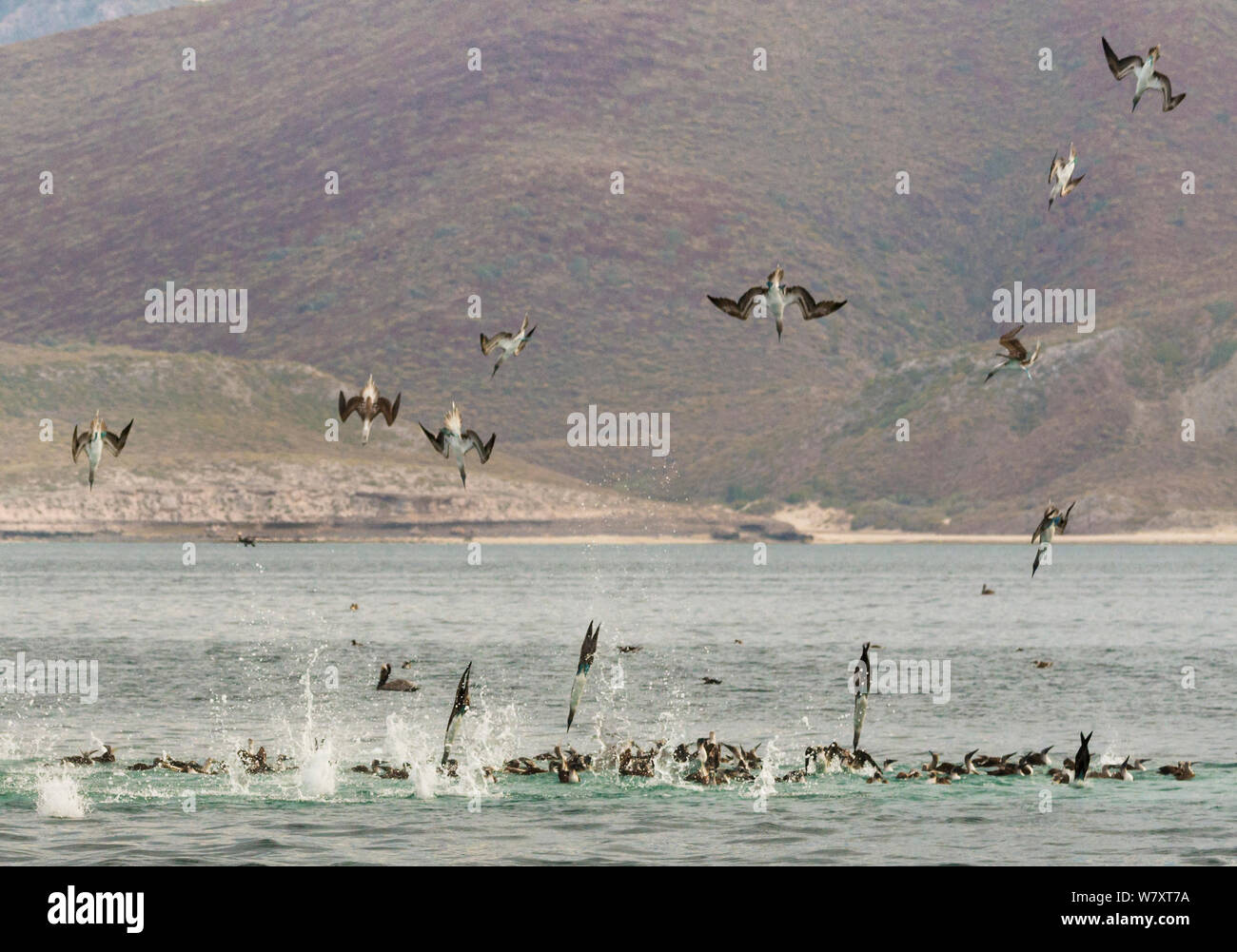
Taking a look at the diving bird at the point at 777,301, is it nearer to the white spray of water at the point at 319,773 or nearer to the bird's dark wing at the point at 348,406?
the bird's dark wing at the point at 348,406

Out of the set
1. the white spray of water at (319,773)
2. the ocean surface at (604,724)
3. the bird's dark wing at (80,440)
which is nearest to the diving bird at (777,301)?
the bird's dark wing at (80,440)

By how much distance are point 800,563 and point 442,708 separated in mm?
136094

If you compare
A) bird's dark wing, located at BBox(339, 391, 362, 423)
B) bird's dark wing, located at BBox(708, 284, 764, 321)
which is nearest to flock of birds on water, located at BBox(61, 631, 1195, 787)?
bird's dark wing, located at BBox(339, 391, 362, 423)

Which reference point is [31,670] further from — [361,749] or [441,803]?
[441,803]

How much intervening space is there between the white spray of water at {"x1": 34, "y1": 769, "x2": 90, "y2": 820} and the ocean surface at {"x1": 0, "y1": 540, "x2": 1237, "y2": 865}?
65 mm

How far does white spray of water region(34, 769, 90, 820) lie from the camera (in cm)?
2988

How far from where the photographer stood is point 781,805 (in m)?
31.3

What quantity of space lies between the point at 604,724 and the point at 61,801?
18.4 meters

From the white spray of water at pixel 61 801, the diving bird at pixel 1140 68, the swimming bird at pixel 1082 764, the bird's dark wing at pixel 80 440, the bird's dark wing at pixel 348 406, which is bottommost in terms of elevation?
the white spray of water at pixel 61 801

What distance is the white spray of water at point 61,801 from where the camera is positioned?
98.0ft

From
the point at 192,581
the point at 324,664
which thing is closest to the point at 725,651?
the point at 324,664

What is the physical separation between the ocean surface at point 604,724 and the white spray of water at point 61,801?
0.07 metres

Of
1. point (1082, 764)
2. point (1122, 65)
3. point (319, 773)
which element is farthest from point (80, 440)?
point (1082, 764)

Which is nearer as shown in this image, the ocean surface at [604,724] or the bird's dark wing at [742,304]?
the bird's dark wing at [742,304]
